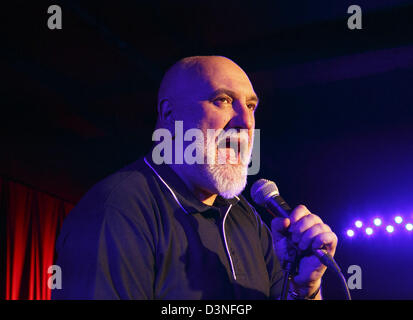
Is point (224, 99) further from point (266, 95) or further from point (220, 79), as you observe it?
point (266, 95)

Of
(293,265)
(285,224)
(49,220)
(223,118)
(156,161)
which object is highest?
(49,220)

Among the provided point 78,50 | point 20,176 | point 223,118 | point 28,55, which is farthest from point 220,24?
point 20,176

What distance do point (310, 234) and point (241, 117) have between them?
0.58 meters

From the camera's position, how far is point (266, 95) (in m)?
5.27

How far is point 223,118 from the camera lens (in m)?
1.65

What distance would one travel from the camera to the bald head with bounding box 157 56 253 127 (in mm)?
1716

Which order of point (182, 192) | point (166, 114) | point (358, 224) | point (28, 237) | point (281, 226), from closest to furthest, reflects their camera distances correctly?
point (281, 226) < point (182, 192) < point (166, 114) < point (358, 224) < point (28, 237)

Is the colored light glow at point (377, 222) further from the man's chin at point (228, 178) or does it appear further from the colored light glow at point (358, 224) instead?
the man's chin at point (228, 178)

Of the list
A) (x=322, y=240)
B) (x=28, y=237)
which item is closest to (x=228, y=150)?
(x=322, y=240)

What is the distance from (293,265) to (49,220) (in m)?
6.12

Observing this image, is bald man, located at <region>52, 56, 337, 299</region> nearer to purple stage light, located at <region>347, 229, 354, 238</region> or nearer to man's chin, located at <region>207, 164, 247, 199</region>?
man's chin, located at <region>207, 164, 247, 199</region>

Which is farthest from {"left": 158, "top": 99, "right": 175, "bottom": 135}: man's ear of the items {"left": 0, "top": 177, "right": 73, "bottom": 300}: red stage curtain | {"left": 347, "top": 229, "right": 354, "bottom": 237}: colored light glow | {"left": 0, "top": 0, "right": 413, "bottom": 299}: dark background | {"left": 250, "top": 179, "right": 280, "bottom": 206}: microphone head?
{"left": 0, "top": 177, "right": 73, "bottom": 300}: red stage curtain
